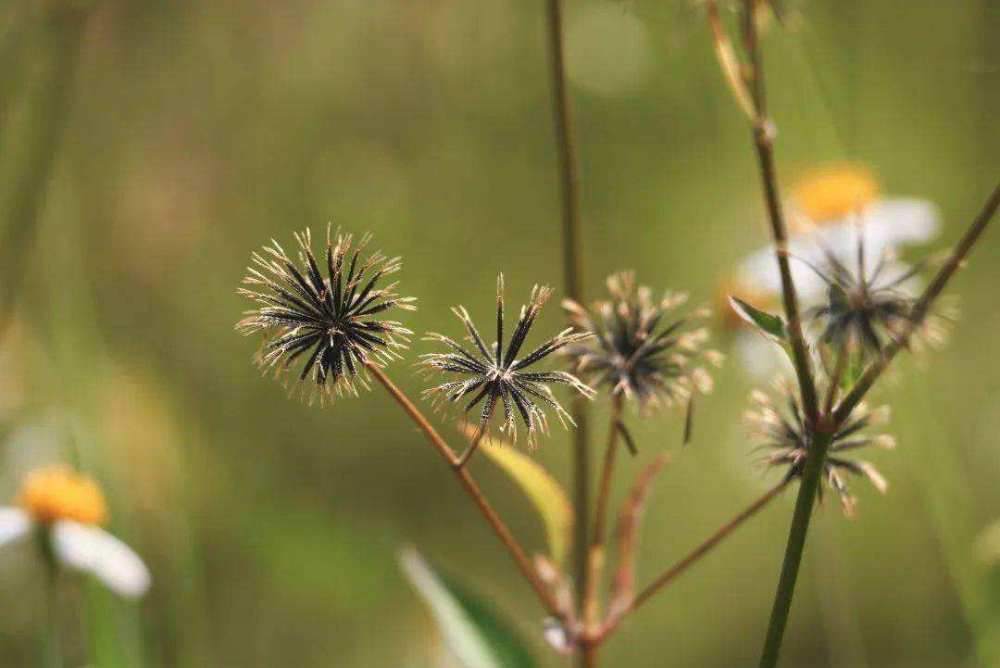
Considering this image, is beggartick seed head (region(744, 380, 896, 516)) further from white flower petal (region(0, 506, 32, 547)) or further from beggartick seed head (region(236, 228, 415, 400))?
white flower petal (region(0, 506, 32, 547))

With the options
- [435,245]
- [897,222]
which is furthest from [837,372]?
[435,245]

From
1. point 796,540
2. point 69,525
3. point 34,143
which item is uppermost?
point 34,143

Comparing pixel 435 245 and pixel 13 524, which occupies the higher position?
pixel 435 245

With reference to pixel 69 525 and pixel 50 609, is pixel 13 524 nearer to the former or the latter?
pixel 69 525

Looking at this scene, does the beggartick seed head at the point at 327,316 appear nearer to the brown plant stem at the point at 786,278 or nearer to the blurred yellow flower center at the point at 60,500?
the brown plant stem at the point at 786,278

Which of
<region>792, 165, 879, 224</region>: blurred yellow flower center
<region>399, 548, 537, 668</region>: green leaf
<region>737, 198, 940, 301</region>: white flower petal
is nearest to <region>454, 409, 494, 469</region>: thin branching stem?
<region>399, 548, 537, 668</region>: green leaf

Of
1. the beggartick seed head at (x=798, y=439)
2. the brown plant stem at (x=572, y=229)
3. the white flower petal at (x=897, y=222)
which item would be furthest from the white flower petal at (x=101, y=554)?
the white flower petal at (x=897, y=222)
